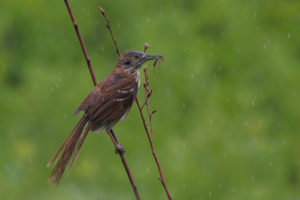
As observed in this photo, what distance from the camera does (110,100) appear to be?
3.92 meters

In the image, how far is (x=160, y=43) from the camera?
683cm

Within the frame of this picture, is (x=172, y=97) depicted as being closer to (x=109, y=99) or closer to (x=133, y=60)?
(x=133, y=60)

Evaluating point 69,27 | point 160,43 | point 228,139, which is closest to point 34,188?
point 228,139

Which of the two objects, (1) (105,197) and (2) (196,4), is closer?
(1) (105,197)

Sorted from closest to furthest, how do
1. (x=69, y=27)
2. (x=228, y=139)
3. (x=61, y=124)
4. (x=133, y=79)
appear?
1. (x=133, y=79)
2. (x=228, y=139)
3. (x=61, y=124)
4. (x=69, y=27)

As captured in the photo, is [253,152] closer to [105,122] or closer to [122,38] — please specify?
[105,122]

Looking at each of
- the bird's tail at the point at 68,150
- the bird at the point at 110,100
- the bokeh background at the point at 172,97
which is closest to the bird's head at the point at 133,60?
the bird at the point at 110,100

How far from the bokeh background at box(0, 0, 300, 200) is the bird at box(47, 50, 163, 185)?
49 centimetres

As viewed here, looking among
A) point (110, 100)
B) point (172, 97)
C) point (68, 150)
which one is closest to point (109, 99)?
point (110, 100)

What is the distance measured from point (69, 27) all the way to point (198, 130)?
2976 millimetres

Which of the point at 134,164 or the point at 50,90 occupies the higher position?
the point at 50,90

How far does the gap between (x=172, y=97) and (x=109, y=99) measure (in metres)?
2.62

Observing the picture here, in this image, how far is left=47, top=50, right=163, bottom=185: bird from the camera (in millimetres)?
3571

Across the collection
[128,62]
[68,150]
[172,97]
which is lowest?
[172,97]
